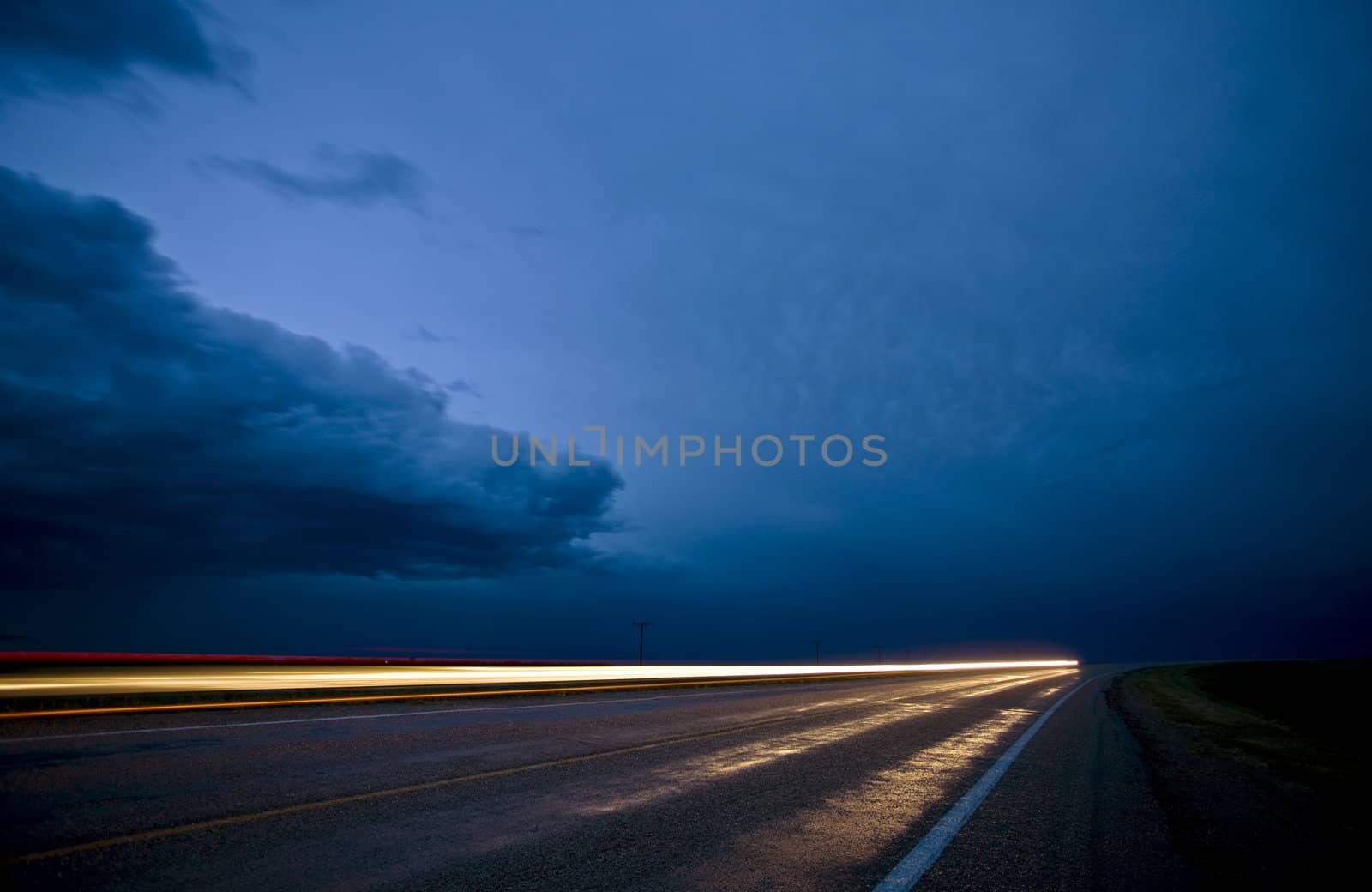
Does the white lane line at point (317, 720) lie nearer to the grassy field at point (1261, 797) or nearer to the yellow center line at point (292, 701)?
the yellow center line at point (292, 701)

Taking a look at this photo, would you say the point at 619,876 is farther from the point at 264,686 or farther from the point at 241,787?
the point at 264,686

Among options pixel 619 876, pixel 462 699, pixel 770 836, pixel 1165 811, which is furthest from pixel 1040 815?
pixel 462 699

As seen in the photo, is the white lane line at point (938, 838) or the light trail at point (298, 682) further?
the light trail at point (298, 682)

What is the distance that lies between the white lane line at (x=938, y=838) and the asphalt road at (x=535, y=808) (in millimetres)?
96

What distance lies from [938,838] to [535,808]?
3551mm

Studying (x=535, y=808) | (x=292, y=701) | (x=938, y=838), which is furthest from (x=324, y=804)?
(x=292, y=701)

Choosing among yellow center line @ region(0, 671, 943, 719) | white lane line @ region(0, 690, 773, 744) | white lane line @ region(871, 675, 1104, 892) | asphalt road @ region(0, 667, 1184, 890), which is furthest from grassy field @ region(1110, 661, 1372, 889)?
yellow center line @ region(0, 671, 943, 719)

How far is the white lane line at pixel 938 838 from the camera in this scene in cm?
483

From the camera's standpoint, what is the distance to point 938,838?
602 cm

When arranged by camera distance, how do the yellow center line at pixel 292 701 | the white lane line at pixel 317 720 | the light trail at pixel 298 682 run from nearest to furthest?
the white lane line at pixel 317 720 < the yellow center line at pixel 292 701 < the light trail at pixel 298 682

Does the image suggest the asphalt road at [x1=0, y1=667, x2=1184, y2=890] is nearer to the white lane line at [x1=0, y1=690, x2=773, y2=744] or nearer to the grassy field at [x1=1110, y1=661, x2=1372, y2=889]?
the white lane line at [x1=0, y1=690, x2=773, y2=744]

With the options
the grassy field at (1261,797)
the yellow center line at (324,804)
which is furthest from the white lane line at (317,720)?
the grassy field at (1261,797)

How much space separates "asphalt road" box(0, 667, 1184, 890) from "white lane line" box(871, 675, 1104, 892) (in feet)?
0.31

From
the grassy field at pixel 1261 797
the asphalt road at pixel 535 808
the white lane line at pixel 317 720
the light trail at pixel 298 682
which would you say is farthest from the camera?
the light trail at pixel 298 682
